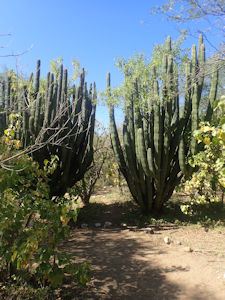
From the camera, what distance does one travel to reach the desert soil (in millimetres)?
2668

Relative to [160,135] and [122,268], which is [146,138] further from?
[122,268]

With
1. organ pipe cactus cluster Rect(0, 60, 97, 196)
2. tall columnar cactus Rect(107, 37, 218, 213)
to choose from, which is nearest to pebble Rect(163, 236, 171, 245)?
tall columnar cactus Rect(107, 37, 218, 213)

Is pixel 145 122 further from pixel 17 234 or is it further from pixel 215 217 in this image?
pixel 17 234

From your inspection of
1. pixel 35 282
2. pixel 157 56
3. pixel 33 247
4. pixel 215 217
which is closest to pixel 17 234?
pixel 33 247

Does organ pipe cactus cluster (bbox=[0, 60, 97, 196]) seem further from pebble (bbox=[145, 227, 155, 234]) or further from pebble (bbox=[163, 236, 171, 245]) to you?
pebble (bbox=[163, 236, 171, 245])

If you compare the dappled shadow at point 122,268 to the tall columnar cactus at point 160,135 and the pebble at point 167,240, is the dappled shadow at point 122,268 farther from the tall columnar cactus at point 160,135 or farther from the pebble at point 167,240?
the tall columnar cactus at point 160,135

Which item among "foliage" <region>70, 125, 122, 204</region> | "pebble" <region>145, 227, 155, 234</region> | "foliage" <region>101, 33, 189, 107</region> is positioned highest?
"foliage" <region>101, 33, 189, 107</region>

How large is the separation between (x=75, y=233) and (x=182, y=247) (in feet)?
7.72

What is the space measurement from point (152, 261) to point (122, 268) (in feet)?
1.82

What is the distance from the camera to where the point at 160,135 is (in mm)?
5184

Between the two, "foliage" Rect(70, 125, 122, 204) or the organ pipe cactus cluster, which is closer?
the organ pipe cactus cluster

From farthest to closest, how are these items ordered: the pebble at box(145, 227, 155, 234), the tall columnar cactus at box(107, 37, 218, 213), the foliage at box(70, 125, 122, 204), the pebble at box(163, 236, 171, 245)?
1. the foliage at box(70, 125, 122, 204)
2. the tall columnar cactus at box(107, 37, 218, 213)
3. the pebble at box(145, 227, 155, 234)
4. the pebble at box(163, 236, 171, 245)

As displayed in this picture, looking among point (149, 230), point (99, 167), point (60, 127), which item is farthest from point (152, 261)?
point (99, 167)

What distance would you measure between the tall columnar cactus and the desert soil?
42.0 inches
